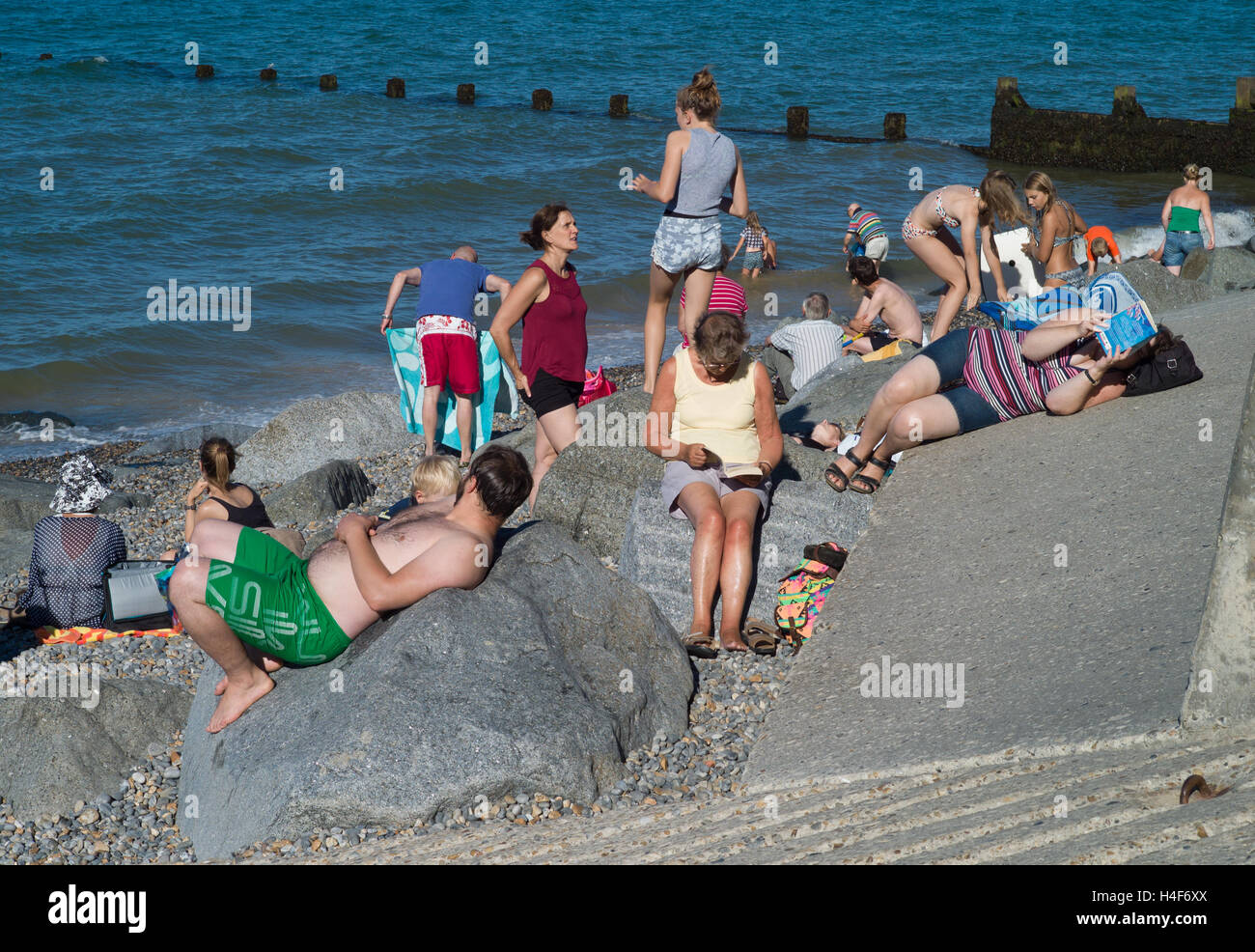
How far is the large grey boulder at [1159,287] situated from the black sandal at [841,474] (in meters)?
4.92

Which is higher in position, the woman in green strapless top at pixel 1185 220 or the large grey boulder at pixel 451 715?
the woman in green strapless top at pixel 1185 220

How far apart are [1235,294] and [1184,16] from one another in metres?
43.0

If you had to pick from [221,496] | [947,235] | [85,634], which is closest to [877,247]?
[947,235]

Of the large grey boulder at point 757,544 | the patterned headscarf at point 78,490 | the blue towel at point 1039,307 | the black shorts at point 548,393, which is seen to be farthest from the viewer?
the black shorts at point 548,393

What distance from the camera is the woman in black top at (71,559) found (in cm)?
598

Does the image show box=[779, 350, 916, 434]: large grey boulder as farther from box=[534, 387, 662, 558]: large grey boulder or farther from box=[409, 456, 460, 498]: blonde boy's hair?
box=[409, 456, 460, 498]: blonde boy's hair

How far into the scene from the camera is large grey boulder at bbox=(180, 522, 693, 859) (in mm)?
3623

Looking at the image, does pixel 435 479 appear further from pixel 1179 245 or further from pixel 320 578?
pixel 1179 245

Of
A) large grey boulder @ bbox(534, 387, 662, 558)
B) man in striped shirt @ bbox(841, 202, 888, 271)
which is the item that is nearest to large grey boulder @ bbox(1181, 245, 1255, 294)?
man in striped shirt @ bbox(841, 202, 888, 271)

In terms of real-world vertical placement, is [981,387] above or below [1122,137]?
below

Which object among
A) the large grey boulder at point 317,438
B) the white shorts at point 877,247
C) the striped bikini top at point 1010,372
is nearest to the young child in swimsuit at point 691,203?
the striped bikini top at point 1010,372

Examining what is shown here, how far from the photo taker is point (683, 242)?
660 cm

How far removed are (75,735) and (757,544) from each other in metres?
2.84

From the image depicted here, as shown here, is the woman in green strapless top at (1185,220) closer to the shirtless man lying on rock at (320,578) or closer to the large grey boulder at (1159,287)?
the large grey boulder at (1159,287)
